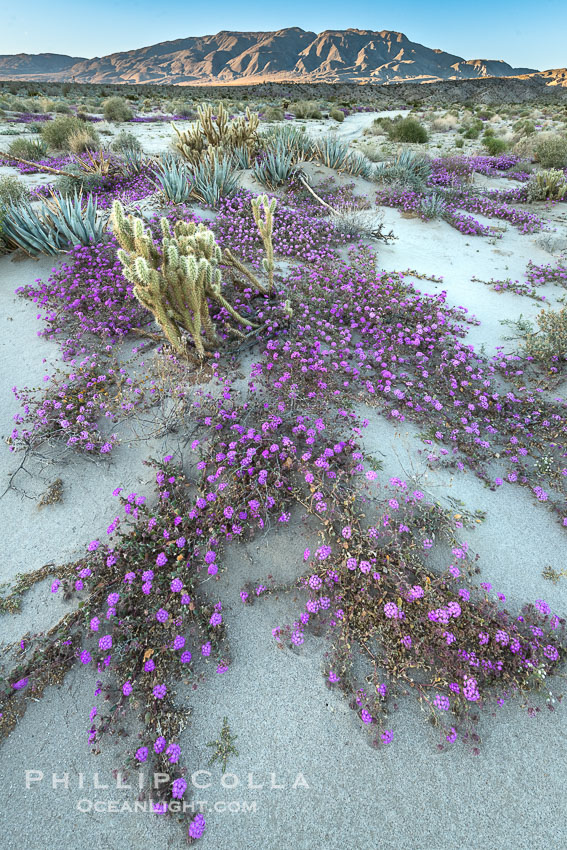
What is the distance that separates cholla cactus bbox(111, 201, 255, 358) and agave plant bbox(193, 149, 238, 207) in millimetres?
5000

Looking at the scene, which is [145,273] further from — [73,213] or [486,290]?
[486,290]

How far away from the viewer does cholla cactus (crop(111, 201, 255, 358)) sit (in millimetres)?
3867

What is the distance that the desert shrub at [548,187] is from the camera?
10.4 metres

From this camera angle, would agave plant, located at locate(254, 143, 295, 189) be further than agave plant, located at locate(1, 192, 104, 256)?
Yes

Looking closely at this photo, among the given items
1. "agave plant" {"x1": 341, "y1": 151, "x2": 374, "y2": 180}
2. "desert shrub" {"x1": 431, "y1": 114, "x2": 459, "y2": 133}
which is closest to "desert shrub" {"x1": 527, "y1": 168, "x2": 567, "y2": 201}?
"agave plant" {"x1": 341, "y1": 151, "x2": 374, "y2": 180}

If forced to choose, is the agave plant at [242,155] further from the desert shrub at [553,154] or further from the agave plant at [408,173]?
the desert shrub at [553,154]

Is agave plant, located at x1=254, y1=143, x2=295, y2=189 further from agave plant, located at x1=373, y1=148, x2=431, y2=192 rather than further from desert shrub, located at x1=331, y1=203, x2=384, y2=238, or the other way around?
agave plant, located at x1=373, y1=148, x2=431, y2=192

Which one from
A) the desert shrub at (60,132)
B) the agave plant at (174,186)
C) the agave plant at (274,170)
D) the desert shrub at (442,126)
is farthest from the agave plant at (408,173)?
the desert shrub at (442,126)

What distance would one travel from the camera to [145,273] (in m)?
3.72

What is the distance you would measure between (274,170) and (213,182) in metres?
1.82

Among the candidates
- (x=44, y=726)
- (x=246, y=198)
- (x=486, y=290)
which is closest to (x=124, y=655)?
(x=44, y=726)

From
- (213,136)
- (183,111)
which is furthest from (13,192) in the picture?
(183,111)

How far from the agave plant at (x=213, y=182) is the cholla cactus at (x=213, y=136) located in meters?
0.96

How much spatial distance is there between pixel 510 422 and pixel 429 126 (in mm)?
25920
